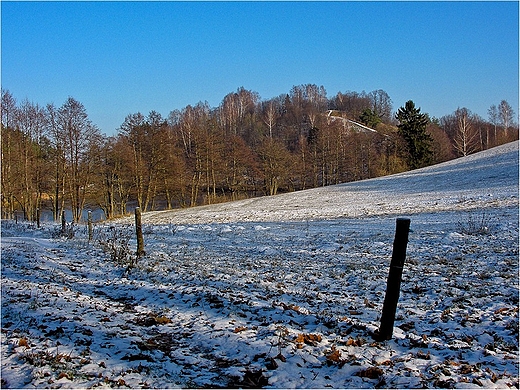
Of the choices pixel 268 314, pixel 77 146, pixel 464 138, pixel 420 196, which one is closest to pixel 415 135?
pixel 464 138

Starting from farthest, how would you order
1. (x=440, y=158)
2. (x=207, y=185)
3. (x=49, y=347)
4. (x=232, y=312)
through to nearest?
(x=440, y=158) < (x=207, y=185) < (x=232, y=312) < (x=49, y=347)

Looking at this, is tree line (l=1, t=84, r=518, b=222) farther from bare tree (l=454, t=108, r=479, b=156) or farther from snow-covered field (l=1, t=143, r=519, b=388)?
snow-covered field (l=1, t=143, r=519, b=388)

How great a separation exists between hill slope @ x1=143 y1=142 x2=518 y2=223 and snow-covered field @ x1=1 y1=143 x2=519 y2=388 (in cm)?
906

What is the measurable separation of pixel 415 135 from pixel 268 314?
58277 millimetres

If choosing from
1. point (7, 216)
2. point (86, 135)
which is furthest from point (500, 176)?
point (7, 216)

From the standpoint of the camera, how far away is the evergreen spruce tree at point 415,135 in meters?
57.2

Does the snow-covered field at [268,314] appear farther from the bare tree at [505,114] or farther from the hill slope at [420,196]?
the bare tree at [505,114]

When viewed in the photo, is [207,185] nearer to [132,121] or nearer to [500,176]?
[132,121]

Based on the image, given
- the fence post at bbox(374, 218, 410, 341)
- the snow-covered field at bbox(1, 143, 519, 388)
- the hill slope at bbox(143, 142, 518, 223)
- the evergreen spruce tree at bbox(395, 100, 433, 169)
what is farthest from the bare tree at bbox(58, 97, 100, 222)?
the evergreen spruce tree at bbox(395, 100, 433, 169)

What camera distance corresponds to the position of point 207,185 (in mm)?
52531

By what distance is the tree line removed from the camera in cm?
3612

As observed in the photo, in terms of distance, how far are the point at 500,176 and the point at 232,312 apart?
3078cm

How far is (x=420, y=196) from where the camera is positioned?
28.2 m

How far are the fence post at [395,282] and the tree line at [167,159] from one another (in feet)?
118
